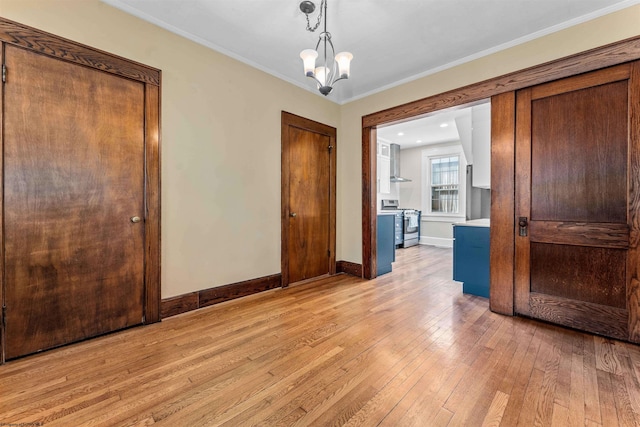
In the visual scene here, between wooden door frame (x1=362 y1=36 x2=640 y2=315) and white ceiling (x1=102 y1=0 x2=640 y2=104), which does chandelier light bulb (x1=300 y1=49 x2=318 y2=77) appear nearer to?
white ceiling (x1=102 y1=0 x2=640 y2=104)

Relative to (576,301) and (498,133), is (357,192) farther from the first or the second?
(576,301)

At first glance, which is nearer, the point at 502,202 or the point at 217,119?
the point at 502,202

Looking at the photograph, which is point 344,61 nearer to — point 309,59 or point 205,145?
point 309,59

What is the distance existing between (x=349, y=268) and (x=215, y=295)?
2.01 m

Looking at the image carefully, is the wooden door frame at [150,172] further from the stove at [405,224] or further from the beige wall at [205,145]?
the stove at [405,224]

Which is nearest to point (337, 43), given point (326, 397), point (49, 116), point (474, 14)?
point (474, 14)

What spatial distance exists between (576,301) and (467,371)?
4.66ft

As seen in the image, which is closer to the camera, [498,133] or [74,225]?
[74,225]

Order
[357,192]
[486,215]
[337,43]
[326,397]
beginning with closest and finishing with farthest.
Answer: [326,397] < [337,43] < [357,192] < [486,215]

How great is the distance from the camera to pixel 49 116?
196cm

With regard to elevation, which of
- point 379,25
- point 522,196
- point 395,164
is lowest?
point 522,196

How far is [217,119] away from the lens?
2.86m

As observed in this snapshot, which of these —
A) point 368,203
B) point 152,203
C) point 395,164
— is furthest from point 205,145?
point 395,164

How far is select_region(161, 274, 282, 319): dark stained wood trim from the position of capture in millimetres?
2576
